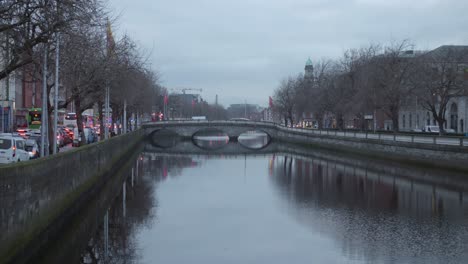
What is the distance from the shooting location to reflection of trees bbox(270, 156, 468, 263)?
18203 millimetres

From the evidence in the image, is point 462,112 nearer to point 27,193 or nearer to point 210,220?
point 210,220

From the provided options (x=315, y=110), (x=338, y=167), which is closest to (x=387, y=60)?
(x=338, y=167)

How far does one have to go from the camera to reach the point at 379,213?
82.2 ft

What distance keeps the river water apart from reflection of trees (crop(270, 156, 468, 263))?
39 mm

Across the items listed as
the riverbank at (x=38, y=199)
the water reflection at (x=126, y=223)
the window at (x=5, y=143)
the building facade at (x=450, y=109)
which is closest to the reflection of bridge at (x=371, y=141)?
the building facade at (x=450, y=109)

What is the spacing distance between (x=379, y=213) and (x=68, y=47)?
15459 millimetres

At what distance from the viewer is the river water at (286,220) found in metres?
17.5

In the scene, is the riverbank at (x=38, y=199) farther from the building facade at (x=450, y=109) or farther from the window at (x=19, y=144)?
the building facade at (x=450, y=109)

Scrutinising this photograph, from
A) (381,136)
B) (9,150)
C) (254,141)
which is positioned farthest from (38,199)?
(254,141)

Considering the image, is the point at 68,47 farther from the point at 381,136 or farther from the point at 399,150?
the point at 381,136

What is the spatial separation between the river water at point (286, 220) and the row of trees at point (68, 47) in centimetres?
701

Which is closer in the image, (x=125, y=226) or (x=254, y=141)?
(x=125, y=226)

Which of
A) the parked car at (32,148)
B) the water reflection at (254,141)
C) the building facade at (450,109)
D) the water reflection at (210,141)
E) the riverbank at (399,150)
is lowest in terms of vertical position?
the water reflection at (254,141)

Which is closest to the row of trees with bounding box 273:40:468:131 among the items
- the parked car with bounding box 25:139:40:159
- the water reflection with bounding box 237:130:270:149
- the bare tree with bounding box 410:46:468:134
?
the bare tree with bounding box 410:46:468:134
